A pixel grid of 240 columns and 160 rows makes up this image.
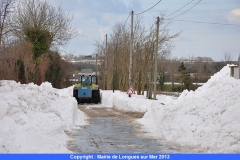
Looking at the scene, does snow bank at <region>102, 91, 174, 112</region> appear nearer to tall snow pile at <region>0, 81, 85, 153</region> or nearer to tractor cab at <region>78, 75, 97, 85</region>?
tractor cab at <region>78, 75, 97, 85</region>

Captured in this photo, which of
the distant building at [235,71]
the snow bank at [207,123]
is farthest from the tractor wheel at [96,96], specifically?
the snow bank at [207,123]

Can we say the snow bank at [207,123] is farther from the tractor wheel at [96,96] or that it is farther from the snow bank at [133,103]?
the tractor wheel at [96,96]

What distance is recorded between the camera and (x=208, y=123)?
34.1 ft

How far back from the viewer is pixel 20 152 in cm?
732

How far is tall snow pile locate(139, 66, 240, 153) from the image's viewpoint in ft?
29.7

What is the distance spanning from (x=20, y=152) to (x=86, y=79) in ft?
69.2

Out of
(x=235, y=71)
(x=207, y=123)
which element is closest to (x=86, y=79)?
(x=235, y=71)

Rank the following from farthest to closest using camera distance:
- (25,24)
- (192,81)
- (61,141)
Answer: (192,81) < (25,24) < (61,141)

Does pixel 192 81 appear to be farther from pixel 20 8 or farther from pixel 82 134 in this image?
pixel 82 134

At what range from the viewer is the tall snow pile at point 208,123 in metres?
9.05

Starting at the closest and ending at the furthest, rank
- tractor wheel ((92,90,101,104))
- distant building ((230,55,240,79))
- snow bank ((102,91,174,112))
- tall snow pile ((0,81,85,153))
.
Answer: tall snow pile ((0,81,85,153))
distant building ((230,55,240,79))
snow bank ((102,91,174,112))
tractor wheel ((92,90,101,104))

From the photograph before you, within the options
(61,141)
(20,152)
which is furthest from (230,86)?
(20,152)

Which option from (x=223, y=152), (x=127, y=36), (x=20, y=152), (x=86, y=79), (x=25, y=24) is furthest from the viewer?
(x=127, y=36)

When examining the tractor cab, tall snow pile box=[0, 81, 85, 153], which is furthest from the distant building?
the tractor cab
